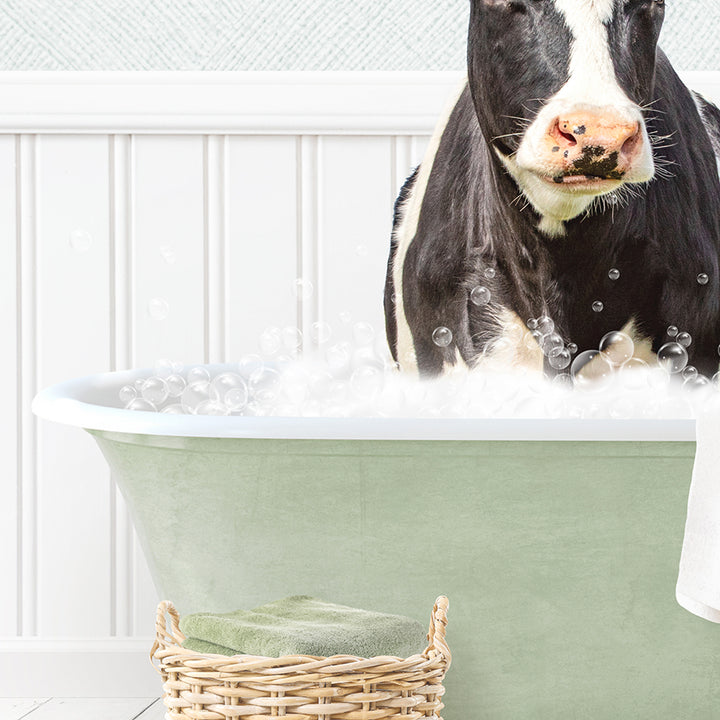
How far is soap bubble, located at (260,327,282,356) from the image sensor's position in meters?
1.67

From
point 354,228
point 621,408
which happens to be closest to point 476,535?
point 621,408

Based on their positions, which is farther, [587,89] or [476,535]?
[587,89]

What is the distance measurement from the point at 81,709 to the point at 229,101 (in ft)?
3.73

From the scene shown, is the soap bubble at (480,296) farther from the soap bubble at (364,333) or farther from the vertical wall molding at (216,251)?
the vertical wall molding at (216,251)

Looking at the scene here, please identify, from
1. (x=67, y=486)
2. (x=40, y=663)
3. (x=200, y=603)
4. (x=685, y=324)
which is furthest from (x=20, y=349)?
(x=685, y=324)

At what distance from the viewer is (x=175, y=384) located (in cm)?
147

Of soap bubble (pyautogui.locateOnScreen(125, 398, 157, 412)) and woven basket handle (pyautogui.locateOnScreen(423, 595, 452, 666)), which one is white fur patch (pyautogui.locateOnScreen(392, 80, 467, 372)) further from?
woven basket handle (pyautogui.locateOnScreen(423, 595, 452, 666))

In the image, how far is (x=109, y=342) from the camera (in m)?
1.72

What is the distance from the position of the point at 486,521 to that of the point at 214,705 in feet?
1.18

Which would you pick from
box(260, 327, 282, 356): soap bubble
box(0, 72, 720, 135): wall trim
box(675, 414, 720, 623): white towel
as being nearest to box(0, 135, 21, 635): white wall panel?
box(0, 72, 720, 135): wall trim

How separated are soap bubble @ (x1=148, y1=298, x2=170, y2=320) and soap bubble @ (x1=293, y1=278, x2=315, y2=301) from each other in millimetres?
242

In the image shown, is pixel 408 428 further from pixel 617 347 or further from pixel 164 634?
pixel 617 347

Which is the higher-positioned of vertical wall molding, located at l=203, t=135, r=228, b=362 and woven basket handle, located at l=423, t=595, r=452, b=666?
vertical wall molding, located at l=203, t=135, r=228, b=362

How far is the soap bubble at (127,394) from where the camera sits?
1418mm
